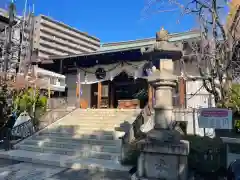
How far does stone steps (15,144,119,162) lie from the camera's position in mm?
8306

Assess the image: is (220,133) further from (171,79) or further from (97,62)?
(97,62)

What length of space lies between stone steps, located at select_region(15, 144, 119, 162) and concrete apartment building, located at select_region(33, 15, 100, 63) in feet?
29.9

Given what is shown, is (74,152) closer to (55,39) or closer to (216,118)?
(216,118)

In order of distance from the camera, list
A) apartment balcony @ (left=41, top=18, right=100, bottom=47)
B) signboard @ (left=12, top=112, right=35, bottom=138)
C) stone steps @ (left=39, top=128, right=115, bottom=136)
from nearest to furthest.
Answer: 1. stone steps @ (left=39, top=128, right=115, bottom=136)
2. signboard @ (left=12, top=112, right=35, bottom=138)
3. apartment balcony @ (left=41, top=18, right=100, bottom=47)

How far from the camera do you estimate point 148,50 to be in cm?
646

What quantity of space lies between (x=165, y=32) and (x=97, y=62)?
35.3ft

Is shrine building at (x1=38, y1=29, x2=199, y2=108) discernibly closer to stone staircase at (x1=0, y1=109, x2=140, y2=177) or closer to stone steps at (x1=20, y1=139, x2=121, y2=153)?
stone staircase at (x1=0, y1=109, x2=140, y2=177)

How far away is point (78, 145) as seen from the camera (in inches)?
A: 375

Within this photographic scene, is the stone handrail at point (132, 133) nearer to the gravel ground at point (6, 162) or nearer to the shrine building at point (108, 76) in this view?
the shrine building at point (108, 76)

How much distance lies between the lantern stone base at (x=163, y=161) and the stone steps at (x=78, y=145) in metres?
3.05

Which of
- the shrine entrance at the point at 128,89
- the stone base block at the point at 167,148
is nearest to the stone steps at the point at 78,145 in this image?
the stone base block at the point at 167,148

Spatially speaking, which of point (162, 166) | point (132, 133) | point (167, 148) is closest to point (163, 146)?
point (167, 148)

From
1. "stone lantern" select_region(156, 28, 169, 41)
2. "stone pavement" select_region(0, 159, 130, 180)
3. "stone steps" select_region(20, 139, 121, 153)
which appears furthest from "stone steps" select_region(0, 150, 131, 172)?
"stone lantern" select_region(156, 28, 169, 41)

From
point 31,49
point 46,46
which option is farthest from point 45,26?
point 31,49
